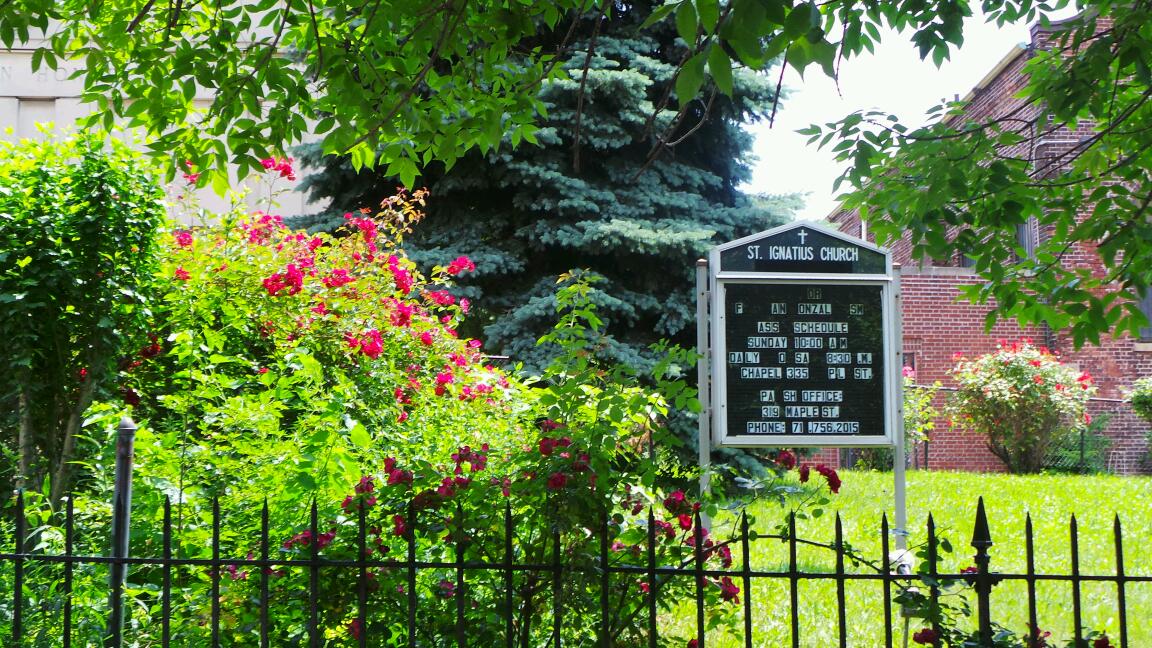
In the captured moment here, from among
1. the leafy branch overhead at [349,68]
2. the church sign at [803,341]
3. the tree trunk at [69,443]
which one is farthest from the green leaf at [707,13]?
the church sign at [803,341]

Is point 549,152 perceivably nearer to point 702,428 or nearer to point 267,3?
point 702,428

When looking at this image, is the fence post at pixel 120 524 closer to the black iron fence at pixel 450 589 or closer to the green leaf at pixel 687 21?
the black iron fence at pixel 450 589

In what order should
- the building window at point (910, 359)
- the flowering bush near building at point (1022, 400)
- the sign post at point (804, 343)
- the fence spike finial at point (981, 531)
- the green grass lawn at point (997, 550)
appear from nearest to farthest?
the fence spike finial at point (981, 531) → the green grass lawn at point (997, 550) → the sign post at point (804, 343) → the flowering bush near building at point (1022, 400) → the building window at point (910, 359)

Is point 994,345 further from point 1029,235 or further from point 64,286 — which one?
point 64,286

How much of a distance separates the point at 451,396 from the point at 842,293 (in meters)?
3.04

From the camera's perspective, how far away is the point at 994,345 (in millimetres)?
17828

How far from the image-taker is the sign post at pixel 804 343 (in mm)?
6996

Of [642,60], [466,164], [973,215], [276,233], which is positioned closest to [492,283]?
[466,164]

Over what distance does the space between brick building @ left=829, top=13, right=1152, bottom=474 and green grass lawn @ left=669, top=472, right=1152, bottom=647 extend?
4816 mm

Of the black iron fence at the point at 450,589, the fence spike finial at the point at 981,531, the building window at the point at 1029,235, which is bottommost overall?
the black iron fence at the point at 450,589

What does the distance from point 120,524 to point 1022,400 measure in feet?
49.7

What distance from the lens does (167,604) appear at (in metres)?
3.11

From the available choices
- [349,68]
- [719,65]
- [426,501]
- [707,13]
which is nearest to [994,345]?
[349,68]

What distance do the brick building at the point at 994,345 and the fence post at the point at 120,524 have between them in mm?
15496
